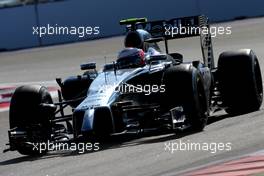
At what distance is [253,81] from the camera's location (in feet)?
41.7

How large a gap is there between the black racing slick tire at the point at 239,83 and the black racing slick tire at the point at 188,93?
4.71 feet

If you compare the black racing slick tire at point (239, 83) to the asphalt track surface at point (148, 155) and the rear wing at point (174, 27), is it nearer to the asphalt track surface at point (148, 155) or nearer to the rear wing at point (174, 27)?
the asphalt track surface at point (148, 155)

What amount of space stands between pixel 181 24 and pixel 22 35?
3656cm

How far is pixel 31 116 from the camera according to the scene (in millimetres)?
11617

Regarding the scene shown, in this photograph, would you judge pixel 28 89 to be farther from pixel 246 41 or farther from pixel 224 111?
pixel 246 41

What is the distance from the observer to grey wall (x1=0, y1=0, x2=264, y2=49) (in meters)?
46.1

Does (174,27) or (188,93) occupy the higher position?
(174,27)

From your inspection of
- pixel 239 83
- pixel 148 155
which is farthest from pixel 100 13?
pixel 148 155

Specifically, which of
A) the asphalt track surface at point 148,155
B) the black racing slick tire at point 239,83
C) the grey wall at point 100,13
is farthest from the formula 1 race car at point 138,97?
the grey wall at point 100,13

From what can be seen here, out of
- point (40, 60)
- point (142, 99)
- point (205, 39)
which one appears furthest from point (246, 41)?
point (142, 99)

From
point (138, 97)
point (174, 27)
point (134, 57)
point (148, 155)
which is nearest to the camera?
point (148, 155)

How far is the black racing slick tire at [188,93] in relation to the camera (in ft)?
36.1

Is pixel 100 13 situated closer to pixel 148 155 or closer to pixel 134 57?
pixel 134 57

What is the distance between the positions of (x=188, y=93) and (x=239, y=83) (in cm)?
187
